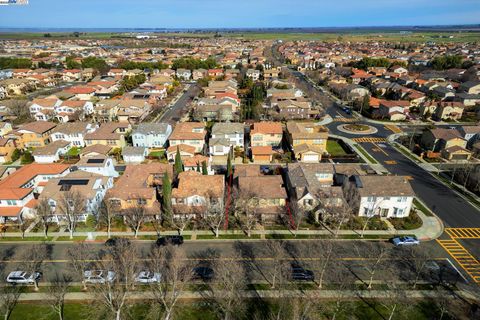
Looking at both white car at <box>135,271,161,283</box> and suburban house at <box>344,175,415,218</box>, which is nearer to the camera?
white car at <box>135,271,161,283</box>

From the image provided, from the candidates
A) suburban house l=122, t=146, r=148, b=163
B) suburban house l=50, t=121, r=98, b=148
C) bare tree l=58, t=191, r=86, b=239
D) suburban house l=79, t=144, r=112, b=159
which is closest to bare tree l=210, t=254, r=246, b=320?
bare tree l=58, t=191, r=86, b=239

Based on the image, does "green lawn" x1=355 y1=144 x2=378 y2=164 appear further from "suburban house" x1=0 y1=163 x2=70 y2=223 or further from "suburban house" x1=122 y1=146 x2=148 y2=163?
"suburban house" x1=0 y1=163 x2=70 y2=223

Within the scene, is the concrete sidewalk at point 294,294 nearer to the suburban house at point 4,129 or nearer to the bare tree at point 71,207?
the bare tree at point 71,207

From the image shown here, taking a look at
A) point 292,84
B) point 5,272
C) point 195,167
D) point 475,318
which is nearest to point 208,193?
point 195,167

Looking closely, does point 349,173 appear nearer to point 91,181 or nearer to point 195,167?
point 195,167

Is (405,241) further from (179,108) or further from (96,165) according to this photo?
(179,108)
